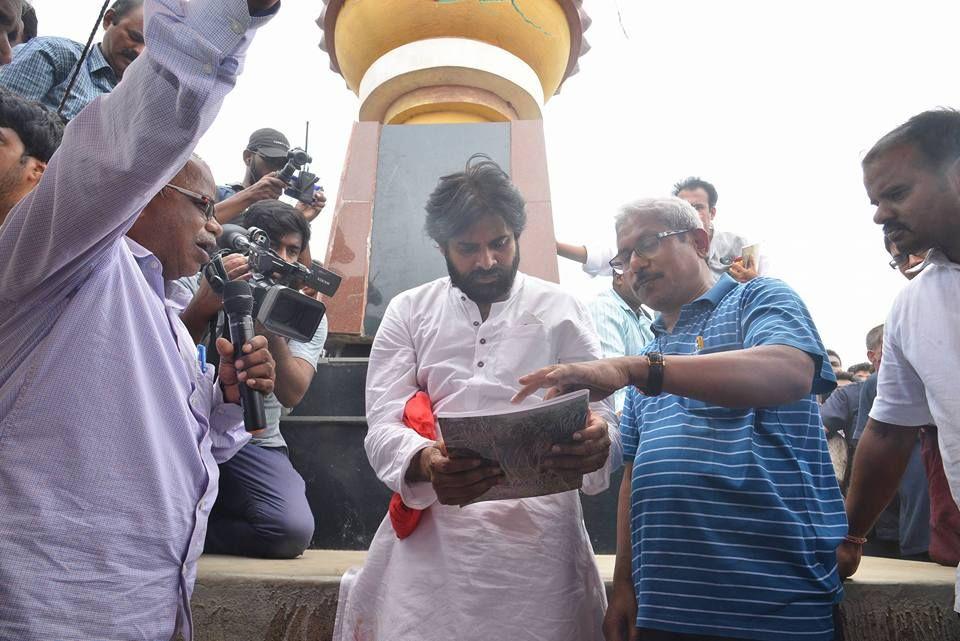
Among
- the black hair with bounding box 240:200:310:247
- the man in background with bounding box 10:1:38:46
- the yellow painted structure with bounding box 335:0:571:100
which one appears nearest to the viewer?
the man in background with bounding box 10:1:38:46

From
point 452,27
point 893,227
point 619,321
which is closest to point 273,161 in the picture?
point 452,27

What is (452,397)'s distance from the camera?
2182mm

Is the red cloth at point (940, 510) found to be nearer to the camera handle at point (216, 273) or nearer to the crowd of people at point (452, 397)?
the crowd of people at point (452, 397)

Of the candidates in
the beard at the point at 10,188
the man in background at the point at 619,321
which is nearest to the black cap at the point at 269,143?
the man in background at the point at 619,321

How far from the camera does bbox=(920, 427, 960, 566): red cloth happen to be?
10.1ft

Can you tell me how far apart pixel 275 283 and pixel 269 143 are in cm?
246

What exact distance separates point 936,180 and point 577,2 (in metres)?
4.56

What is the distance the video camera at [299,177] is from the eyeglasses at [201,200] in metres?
2.05

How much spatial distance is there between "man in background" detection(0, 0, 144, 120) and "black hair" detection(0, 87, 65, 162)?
941 mm

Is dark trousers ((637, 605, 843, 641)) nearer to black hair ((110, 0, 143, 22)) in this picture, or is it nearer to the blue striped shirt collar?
the blue striped shirt collar

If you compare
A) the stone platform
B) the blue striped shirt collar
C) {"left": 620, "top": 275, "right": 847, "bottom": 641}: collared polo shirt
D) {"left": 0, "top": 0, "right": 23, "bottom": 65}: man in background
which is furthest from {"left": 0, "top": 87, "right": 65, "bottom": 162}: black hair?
the blue striped shirt collar

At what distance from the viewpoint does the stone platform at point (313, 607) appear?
2.45m

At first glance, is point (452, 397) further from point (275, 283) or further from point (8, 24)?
point (8, 24)

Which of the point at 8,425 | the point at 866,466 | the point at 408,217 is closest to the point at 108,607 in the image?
the point at 8,425
